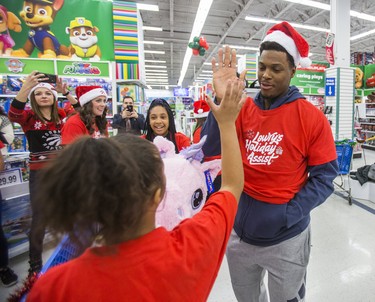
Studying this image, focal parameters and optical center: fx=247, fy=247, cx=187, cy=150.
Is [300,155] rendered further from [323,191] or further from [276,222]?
[276,222]

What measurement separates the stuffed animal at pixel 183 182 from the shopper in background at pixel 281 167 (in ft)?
0.28

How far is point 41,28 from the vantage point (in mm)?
4715

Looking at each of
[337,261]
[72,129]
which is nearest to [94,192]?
[72,129]

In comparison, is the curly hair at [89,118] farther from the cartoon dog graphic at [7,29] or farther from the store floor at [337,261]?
the cartoon dog graphic at [7,29]

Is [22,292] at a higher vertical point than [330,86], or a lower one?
lower

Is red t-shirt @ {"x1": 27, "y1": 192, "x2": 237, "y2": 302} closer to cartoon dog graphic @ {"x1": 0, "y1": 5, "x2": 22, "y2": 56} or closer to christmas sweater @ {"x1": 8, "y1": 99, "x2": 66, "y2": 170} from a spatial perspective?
christmas sweater @ {"x1": 8, "y1": 99, "x2": 66, "y2": 170}

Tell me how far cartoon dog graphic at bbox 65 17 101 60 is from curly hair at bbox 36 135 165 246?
515 centimetres

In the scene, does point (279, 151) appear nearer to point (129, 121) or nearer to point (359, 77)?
point (129, 121)

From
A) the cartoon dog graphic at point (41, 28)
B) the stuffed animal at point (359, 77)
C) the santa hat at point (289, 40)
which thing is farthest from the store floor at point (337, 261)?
the stuffed animal at point (359, 77)

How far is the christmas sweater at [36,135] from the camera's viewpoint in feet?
7.10

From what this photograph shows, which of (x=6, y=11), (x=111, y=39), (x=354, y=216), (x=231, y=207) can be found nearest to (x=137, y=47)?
(x=111, y=39)

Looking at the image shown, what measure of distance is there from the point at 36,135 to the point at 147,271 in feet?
7.22

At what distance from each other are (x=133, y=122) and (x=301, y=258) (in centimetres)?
300

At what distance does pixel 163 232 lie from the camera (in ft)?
1.83
